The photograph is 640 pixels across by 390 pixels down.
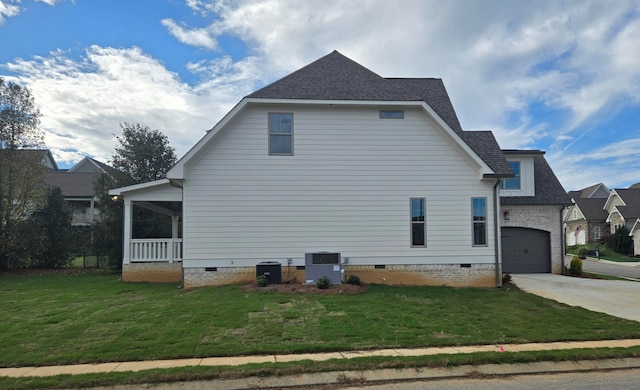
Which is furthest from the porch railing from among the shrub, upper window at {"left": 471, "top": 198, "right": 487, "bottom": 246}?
the shrub

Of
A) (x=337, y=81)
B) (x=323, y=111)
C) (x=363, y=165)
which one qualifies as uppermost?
(x=337, y=81)

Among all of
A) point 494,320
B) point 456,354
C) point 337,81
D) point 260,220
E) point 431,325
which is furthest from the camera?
point 337,81

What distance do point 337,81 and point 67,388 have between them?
1256 cm

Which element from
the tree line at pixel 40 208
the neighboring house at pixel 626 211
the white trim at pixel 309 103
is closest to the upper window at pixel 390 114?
the white trim at pixel 309 103

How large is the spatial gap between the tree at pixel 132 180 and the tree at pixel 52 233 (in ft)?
5.69

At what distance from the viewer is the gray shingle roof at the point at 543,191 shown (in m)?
18.2

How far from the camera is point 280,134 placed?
14.1 meters

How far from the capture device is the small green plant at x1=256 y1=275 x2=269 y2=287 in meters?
12.4

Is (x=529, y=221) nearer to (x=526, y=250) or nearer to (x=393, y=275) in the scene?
(x=526, y=250)

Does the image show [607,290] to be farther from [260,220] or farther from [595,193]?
[595,193]

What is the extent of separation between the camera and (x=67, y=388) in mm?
5488

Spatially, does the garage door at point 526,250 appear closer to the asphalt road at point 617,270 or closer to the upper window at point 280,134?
the asphalt road at point 617,270

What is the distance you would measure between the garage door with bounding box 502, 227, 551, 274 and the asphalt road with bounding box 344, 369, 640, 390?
12.9m

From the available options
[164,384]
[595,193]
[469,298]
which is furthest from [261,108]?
[595,193]
